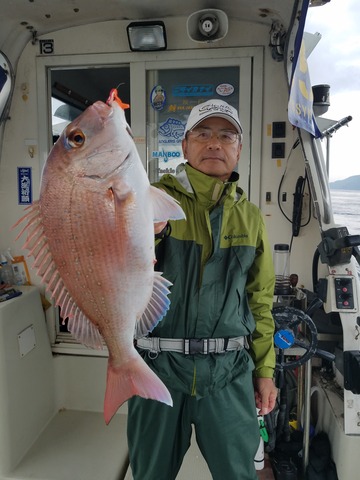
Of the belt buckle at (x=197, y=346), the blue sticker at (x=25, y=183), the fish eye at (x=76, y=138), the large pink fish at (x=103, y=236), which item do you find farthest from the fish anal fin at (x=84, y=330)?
the blue sticker at (x=25, y=183)

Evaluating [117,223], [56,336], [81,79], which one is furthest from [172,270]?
[81,79]

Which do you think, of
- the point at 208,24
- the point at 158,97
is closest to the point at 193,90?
the point at 158,97

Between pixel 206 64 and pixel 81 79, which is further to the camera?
pixel 81 79

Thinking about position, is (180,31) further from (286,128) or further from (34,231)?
(34,231)

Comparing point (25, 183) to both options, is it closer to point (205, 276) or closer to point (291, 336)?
point (205, 276)

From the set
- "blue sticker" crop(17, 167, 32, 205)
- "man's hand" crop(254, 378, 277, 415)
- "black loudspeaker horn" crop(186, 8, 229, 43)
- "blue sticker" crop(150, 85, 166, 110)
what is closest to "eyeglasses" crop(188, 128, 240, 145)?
"man's hand" crop(254, 378, 277, 415)

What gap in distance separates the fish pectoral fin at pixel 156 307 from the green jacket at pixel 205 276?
A: 0.47 metres

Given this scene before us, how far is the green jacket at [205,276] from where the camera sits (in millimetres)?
1740

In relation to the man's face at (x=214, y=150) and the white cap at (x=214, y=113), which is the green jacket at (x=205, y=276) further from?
the white cap at (x=214, y=113)

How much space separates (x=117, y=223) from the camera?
111 centimetres

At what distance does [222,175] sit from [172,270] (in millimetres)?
543

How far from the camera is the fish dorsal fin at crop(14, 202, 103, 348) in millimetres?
1121

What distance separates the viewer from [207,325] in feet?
5.70

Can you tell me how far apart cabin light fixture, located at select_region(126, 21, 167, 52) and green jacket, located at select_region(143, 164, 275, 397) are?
83.9 inches
